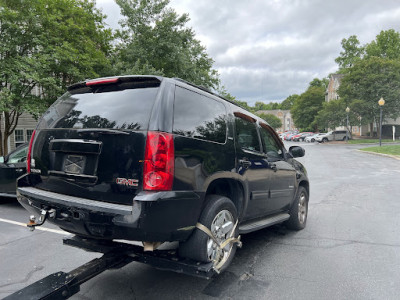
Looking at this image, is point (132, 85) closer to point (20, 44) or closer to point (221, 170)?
point (221, 170)

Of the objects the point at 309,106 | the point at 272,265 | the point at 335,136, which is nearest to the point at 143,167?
the point at 272,265

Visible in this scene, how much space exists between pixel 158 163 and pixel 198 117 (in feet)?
2.47

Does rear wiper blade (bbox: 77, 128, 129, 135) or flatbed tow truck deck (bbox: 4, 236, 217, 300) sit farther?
rear wiper blade (bbox: 77, 128, 129, 135)

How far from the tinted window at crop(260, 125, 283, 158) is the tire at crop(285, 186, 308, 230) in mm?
910

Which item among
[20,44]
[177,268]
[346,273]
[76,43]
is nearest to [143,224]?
[177,268]

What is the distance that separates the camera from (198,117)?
310 centimetres

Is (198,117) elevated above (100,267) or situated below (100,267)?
above

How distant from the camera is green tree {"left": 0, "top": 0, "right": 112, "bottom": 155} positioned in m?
12.1

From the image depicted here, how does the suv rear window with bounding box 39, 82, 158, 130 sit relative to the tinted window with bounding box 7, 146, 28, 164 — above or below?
above

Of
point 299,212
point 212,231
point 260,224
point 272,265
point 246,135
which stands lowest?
point 272,265

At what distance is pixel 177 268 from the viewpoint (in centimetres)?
277

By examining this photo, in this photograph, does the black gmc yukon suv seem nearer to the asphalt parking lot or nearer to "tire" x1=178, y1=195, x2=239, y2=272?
"tire" x1=178, y1=195, x2=239, y2=272

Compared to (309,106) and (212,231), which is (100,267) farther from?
(309,106)

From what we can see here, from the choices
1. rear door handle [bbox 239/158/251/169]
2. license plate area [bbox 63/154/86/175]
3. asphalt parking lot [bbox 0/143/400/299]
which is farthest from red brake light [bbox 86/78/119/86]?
asphalt parking lot [bbox 0/143/400/299]
